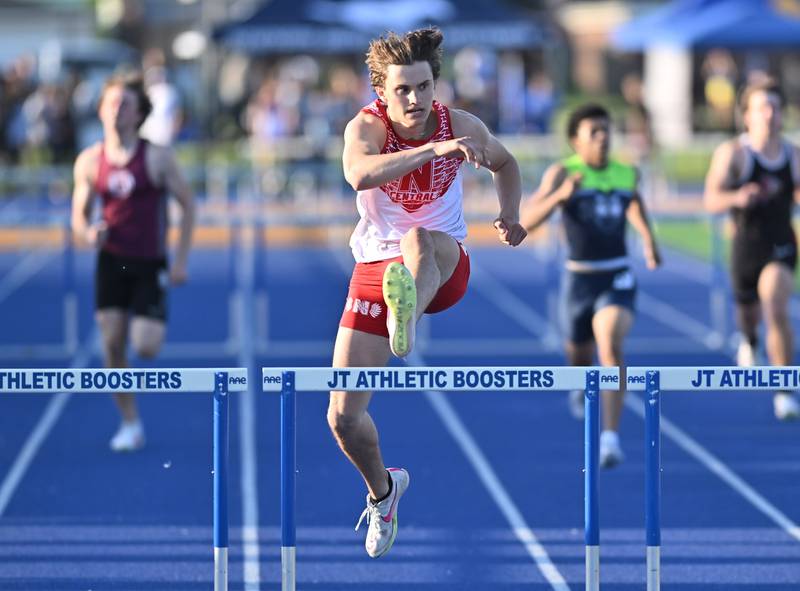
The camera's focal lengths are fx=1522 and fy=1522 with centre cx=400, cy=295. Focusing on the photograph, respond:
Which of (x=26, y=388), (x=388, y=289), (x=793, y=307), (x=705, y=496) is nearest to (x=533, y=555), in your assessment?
(x=705, y=496)

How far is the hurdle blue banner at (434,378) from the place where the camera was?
5.03 meters

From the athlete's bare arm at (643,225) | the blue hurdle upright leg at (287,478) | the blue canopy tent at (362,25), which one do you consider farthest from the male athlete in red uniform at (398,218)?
the blue canopy tent at (362,25)

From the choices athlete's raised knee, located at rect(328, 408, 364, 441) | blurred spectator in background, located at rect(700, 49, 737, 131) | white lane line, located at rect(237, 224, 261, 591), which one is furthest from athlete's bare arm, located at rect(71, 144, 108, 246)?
blurred spectator in background, located at rect(700, 49, 737, 131)

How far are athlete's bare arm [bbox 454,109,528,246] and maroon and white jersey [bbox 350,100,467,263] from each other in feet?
0.19

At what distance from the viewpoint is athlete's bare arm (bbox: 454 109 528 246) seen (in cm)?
548

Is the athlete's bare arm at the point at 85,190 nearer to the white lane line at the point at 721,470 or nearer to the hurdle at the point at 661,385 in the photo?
the white lane line at the point at 721,470

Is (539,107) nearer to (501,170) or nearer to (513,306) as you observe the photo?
(513,306)

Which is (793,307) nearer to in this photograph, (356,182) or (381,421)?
(381,421)

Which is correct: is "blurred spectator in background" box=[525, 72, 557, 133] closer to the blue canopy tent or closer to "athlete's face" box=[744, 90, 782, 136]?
the blue canopy tent

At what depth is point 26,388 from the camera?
16.7 ft

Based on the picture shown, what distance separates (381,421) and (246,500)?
240cm

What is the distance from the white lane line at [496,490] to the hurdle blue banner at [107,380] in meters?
2.15

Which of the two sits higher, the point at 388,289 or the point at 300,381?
the point at 388,289

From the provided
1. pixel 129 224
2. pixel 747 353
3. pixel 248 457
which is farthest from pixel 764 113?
pixel 129 224
